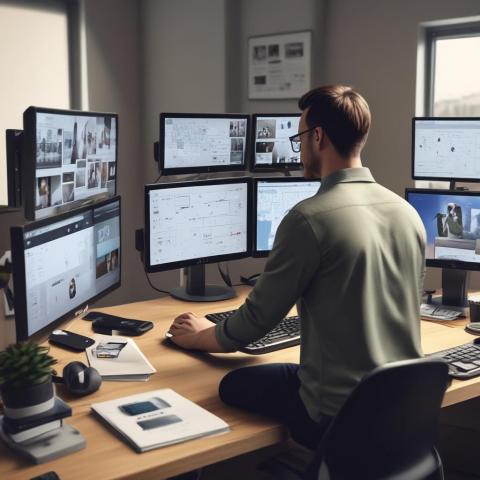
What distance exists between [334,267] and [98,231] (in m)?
0.84

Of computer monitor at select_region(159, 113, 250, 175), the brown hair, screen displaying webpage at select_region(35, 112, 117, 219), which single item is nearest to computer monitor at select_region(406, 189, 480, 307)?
computer monitor at select_region(159, 113, 250, 175)

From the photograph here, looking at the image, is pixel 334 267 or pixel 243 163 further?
pixel 243 163

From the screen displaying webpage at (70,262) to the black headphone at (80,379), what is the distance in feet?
0.43

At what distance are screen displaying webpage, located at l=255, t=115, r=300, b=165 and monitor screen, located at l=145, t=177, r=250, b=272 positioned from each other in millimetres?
264

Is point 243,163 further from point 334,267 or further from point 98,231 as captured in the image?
point 334,267

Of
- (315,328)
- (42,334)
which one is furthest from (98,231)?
(315,328)

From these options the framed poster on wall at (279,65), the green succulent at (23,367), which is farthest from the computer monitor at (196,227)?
the framed poster on wall at (279,65)

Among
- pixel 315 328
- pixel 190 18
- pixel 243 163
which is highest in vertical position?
pixel 190 18

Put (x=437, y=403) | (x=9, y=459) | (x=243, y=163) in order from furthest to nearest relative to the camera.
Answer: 1. (x=243, y=163)
2. (x=437, y=403)
3. (x=9, y=459)

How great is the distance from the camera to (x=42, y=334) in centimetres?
177

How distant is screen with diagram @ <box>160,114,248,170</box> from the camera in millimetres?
2709

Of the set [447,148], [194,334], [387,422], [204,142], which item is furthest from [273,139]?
[387,422]

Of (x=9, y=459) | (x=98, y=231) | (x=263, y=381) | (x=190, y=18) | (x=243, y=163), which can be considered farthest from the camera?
(x=190, y=18)

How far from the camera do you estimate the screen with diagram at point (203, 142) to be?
271cm
